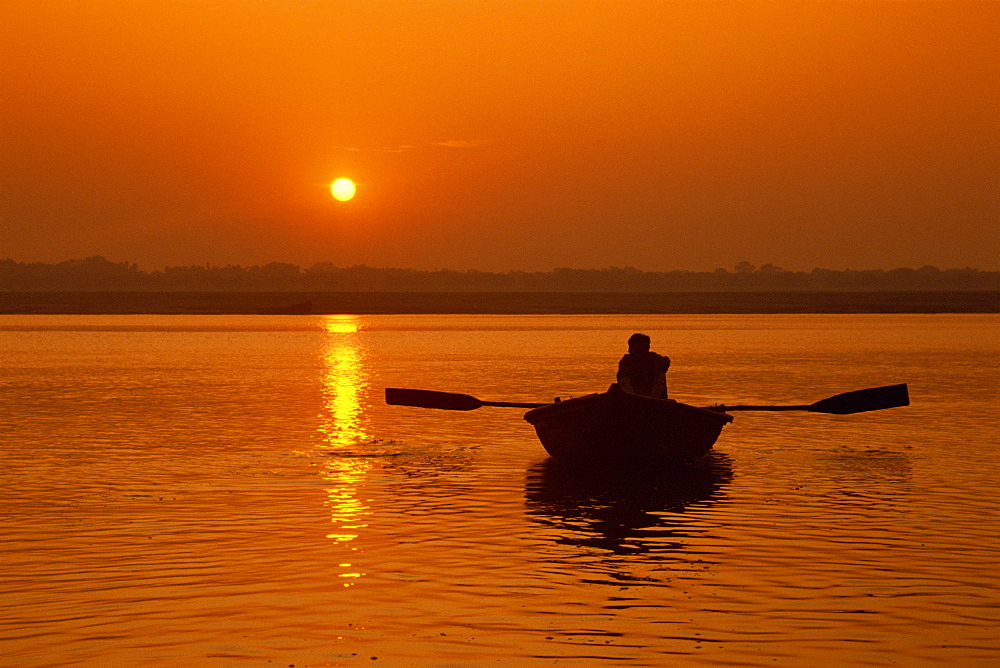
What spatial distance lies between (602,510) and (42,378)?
3929cm

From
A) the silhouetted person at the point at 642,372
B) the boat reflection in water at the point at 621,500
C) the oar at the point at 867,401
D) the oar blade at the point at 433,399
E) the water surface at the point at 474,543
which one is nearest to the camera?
the water surface at the point at 474,543

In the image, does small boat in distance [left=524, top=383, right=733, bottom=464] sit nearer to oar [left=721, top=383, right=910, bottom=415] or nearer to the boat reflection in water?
the boat reflection in water

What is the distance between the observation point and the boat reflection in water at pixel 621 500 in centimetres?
1720

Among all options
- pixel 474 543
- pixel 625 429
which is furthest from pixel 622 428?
pixel 474 543

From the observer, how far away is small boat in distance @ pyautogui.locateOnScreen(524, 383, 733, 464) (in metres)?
23.1

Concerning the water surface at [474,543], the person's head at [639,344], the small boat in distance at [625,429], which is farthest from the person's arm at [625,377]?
the water surface at [474,543]

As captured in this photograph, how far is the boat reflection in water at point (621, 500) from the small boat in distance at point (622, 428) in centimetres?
35

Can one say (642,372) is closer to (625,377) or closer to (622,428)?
(625,377)

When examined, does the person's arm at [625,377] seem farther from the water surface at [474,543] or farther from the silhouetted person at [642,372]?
the water surface at [474,543]

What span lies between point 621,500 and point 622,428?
2.66 meters

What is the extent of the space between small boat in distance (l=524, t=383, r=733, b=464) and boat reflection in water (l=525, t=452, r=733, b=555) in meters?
0.35

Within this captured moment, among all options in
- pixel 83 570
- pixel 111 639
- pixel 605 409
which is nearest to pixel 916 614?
pixel 111 639

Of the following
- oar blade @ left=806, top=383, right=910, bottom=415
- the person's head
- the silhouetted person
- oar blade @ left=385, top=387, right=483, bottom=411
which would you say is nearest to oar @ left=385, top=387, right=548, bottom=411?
oar blade @ left=385, top=387, right=483, bottom=411

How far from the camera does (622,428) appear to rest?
23188 millimetres
